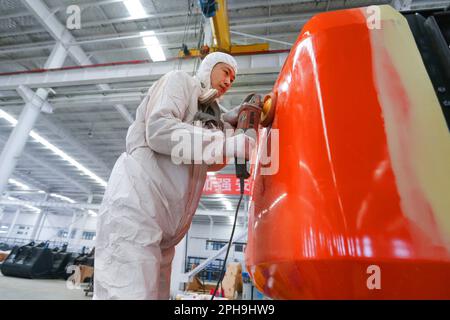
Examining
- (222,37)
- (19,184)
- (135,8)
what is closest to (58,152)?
(19,184)

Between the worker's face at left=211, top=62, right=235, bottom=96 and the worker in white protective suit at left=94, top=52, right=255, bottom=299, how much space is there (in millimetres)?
190

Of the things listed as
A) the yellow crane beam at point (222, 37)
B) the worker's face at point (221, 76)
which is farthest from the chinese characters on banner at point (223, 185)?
the worker's face at point (221, 76)

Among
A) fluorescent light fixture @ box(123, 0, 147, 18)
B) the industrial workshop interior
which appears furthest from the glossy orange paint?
fluorescent light fixture @ box(123, 0, 147, 18)

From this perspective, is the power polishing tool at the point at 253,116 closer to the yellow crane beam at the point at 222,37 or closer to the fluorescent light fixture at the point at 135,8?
the yellow crane beam at the point at 222,37

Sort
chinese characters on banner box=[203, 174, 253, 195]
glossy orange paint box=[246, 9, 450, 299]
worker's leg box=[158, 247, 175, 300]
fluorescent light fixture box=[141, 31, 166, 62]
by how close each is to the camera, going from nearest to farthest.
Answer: glossy orange paint box=[246, 9, 450, 299] → worker's leg box=[158, 247, 175, 300] → fluorescent light fixture box=[141, 31, 166, 62] → chinese characters on banner box=[203, 174, 253, 195]

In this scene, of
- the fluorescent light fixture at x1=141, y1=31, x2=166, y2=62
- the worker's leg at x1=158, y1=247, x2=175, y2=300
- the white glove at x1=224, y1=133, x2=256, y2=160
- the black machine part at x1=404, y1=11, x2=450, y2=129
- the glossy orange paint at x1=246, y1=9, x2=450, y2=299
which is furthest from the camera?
the fluorescent light fixture at x1=141, y1=31, x2=166, y2=62

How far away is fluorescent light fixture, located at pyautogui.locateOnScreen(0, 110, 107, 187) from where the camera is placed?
26.3 feet

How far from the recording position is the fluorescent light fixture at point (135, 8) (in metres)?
4.75

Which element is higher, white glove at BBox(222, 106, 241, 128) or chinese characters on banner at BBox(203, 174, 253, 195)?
chinese characters on banner at BBox(203, 174, 253, 195)

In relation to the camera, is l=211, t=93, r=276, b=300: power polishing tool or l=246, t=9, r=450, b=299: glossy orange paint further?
l=211, t=93, r=276, b=300: power polishing tool

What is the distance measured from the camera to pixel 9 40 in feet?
19.8

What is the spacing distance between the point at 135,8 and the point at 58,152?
736cm

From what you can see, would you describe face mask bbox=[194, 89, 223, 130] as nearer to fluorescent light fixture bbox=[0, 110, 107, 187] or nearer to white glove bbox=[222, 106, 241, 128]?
white glove bbox=[222, 106, 241, 128]

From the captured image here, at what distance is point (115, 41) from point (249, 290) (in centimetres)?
590
